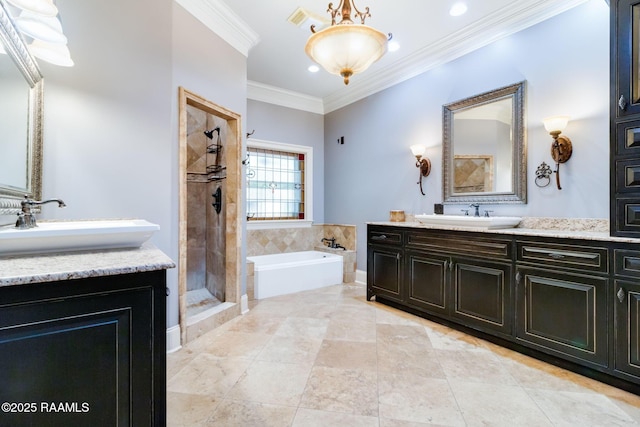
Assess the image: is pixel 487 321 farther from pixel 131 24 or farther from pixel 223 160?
pixel 131 24

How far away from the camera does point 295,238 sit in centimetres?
499

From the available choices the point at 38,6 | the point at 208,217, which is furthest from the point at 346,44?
the point at 208,217

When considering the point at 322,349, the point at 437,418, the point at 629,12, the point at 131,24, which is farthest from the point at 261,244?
the point at 629,12

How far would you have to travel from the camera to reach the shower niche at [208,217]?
257 cm

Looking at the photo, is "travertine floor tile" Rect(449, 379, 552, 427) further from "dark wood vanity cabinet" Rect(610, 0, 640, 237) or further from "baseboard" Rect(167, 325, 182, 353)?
"baseboard" Rect(167, 325, 182, 353)

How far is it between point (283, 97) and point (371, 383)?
4.21m

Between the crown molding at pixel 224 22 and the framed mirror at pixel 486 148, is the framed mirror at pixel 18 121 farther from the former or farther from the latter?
the framed mirror at pixel 486 148

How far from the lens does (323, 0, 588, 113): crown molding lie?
2.65 metres

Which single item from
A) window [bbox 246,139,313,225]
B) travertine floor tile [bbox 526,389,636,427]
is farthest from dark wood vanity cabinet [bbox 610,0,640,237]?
window [bbox 246,139,313,225]

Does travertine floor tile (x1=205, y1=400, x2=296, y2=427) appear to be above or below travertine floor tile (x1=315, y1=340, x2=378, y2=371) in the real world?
below

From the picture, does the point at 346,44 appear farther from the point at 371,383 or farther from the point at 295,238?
the point at 295,238

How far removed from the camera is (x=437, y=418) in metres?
1.66

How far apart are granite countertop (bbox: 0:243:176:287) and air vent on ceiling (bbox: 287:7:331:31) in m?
2.52

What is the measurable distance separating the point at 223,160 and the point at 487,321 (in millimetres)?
3160
